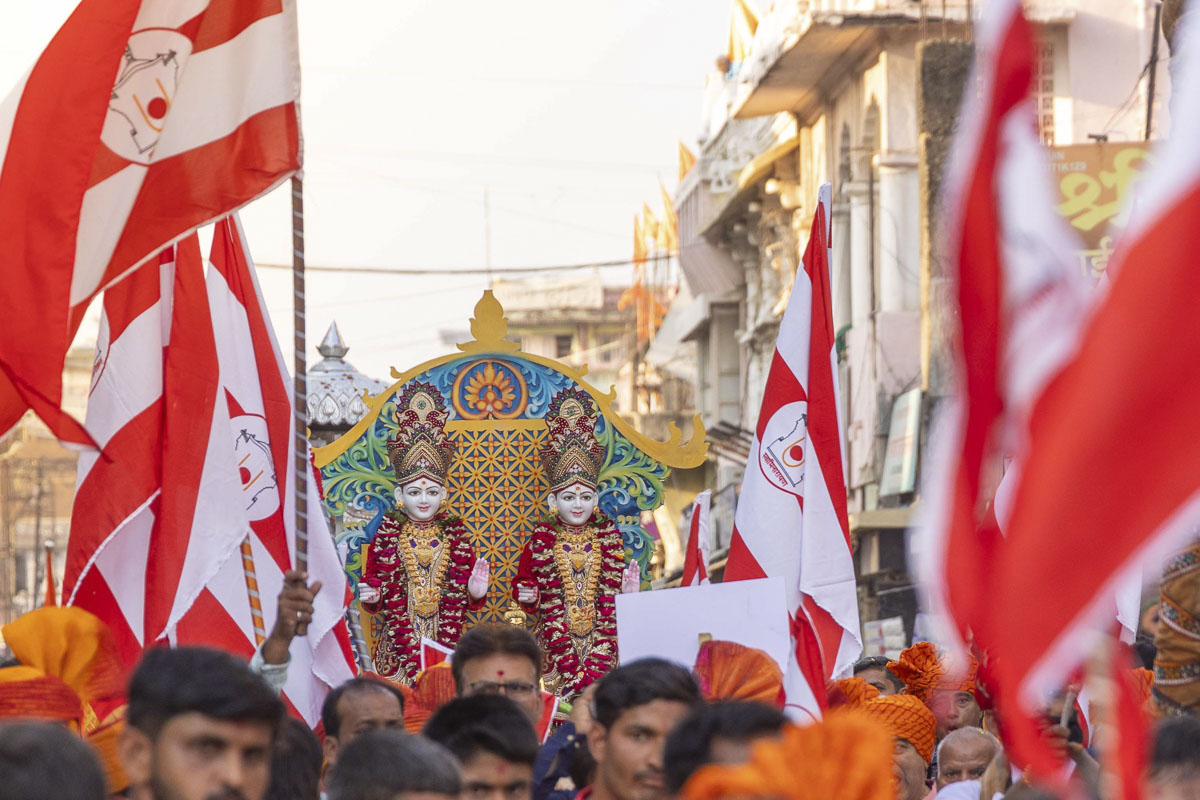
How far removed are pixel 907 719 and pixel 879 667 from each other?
6.85 feet

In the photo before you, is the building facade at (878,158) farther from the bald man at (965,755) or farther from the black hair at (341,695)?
the black hair at (341,695)

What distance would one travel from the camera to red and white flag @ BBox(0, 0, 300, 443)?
6711 mm

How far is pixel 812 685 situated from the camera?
25.1ft

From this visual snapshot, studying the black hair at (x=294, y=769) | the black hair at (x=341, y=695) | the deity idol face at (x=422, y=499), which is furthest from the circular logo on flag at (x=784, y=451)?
the black hair at (x=294, y=769)

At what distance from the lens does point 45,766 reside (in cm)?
339

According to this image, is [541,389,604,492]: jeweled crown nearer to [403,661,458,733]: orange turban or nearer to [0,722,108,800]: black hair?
[403,661,458,733]: orange turban

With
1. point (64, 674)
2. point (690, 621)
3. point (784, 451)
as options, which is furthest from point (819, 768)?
point (784, 451)

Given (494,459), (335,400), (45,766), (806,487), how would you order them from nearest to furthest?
1. (45,766)
2. (806,487)
3. (494,459)
4. (335,400)

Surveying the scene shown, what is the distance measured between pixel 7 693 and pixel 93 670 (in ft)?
1.79

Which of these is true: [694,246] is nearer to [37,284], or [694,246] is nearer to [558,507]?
[558,507]

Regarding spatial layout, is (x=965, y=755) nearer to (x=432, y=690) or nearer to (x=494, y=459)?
(x=432, y=690)

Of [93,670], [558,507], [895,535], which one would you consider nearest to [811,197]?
[895,535]

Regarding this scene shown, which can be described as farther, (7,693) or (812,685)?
(812,685)

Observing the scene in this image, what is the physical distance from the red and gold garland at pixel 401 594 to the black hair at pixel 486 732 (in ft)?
18.2
